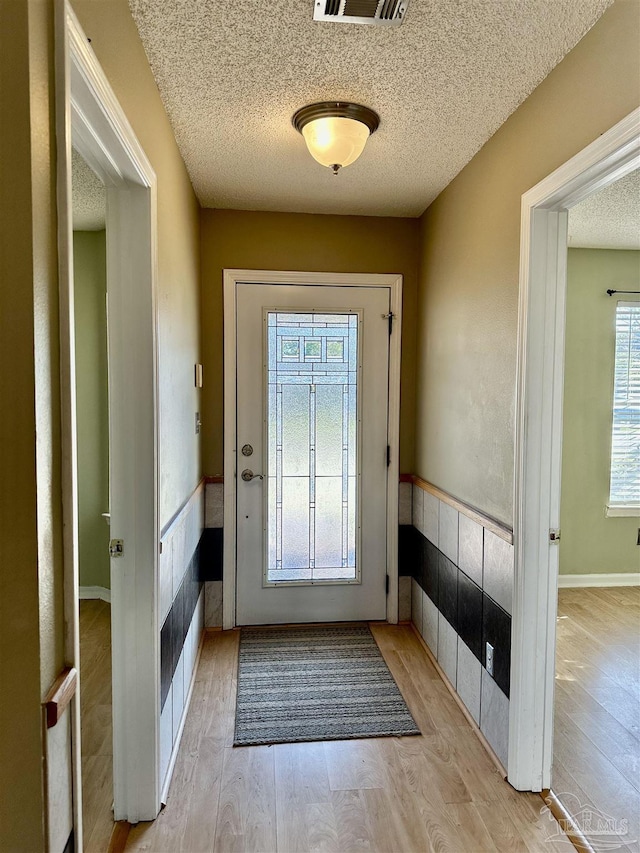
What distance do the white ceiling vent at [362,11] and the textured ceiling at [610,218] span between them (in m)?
1.53

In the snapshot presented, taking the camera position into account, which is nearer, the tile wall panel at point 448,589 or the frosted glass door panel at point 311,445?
the tile wall panel at point 448,589

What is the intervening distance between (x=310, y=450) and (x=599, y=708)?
190 centimetres

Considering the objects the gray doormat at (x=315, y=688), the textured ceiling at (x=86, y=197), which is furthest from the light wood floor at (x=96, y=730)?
the textured ceiling at (x=86, y=197)

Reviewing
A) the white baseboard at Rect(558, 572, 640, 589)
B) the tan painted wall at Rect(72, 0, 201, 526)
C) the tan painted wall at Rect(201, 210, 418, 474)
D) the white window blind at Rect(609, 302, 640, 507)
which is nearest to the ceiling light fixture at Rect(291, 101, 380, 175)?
the tan painted wall at Rect(72, 0, 201, 526)

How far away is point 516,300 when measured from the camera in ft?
5.92

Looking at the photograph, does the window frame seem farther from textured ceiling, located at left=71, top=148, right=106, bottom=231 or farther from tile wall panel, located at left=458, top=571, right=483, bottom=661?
textured ceiling, located at left=71, top=148, right=106, bottom=231

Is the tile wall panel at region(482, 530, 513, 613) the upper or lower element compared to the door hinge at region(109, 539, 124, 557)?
lower

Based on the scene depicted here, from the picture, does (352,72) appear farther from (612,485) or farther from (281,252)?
(612,485)

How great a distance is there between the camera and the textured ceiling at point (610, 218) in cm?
248

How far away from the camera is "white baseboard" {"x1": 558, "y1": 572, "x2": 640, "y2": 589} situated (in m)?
3.67

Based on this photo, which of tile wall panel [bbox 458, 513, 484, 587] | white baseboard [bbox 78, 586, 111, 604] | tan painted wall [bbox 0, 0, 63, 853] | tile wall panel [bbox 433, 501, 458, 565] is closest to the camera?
tan painted wall [bbox 0, 0, 63, 853]

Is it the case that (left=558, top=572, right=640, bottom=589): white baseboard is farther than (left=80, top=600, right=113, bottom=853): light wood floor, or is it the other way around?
(left=558, top=572, right=640, bottom=589): white baseboard

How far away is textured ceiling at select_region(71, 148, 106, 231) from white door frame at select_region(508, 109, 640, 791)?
1744mm

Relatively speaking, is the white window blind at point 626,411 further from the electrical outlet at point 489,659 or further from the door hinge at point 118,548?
the door hinge at point 118,548
